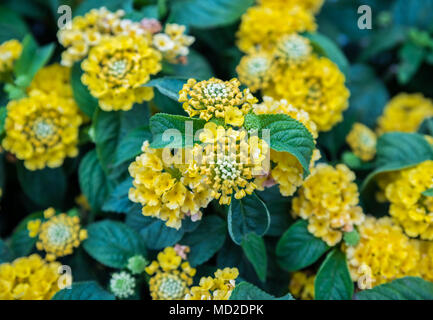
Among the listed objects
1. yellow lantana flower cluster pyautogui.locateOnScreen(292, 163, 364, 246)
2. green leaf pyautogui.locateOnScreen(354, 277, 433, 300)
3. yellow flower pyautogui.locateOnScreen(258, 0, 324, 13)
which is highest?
yellow flower pyautogui.locateOnScreen(258, 0, 324, 13)

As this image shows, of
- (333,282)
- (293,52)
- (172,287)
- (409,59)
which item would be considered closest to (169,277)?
(172,287)

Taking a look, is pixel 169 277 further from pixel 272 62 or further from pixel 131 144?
pixel 272 62

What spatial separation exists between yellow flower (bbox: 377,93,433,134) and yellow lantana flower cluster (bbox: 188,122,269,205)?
97cm

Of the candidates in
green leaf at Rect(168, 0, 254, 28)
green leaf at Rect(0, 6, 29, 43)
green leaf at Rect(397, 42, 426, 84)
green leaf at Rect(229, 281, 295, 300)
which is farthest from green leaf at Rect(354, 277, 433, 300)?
green leaf at Rect(0, 6, 29, 43)

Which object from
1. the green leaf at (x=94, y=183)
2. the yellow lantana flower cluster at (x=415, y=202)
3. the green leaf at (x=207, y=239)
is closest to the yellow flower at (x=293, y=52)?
the yellow lantana flower cluster at (x=415, y=202)

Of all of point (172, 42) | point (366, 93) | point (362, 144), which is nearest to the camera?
point (172, 42)

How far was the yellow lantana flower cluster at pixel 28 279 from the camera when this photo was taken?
1.14 metres

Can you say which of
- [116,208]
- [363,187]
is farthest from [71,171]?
[363,187]

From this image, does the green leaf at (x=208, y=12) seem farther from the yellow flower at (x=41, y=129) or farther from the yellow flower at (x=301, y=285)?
the yellow flower at (x=301, y=285)

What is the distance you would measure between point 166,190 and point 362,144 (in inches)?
32.9

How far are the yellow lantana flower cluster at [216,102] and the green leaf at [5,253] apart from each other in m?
0.73

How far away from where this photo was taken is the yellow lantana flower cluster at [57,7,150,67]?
51.3 inches

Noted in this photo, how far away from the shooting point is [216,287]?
1.10 meters

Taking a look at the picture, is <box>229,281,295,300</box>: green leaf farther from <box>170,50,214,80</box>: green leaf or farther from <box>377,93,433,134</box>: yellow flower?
<box>377,93,433,134</box>: yellow flower
